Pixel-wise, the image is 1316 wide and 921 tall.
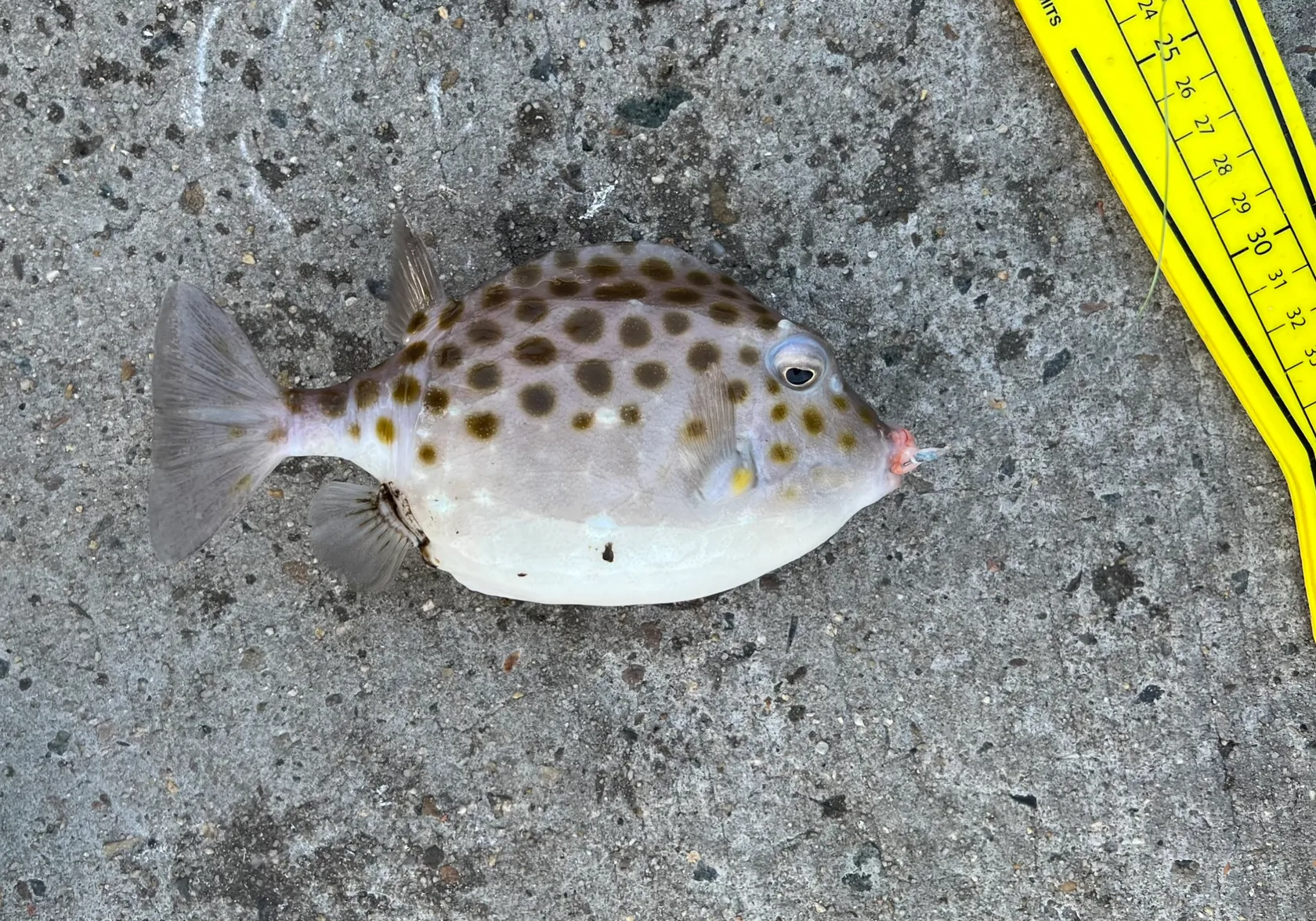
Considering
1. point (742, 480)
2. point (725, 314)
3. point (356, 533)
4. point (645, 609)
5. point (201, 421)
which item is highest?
point (201, 421)

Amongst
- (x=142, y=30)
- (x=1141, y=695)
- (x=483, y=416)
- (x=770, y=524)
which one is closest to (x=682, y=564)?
(x=770, y=524)

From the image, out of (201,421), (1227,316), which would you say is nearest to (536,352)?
(201,421)

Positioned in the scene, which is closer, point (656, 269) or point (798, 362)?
point (798, 362)

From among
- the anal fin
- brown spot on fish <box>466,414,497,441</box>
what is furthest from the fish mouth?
the anal fin

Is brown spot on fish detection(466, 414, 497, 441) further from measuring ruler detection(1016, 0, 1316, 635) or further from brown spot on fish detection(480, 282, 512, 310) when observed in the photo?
measuring ruler detection(1016, 0, 1316, 635)

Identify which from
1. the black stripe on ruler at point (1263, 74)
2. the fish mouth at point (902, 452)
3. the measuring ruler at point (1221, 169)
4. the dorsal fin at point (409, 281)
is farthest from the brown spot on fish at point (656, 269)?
the black stripe on ruler at point (1263, 74)

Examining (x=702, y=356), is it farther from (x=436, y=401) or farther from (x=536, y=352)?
(x=436, y=401)

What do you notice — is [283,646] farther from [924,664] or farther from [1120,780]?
[1120,780]
